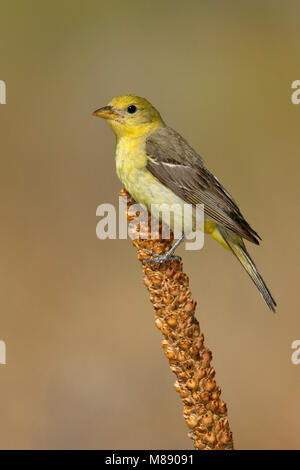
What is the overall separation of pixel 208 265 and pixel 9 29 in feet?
9.62

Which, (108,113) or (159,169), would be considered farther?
(159,169)

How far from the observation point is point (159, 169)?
12.7ft

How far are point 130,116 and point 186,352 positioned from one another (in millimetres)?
1534

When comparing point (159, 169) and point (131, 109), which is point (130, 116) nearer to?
point (131, 109)

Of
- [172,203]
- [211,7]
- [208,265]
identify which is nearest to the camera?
[172,203]

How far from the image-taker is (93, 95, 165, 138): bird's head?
373 centimetres

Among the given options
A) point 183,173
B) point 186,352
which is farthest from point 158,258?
point 183,173

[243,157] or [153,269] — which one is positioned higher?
[243,157]

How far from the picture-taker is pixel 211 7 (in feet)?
24.3

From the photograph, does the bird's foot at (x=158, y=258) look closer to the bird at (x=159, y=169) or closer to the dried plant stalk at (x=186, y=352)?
the dried plant stalk at (x=186, y=352)

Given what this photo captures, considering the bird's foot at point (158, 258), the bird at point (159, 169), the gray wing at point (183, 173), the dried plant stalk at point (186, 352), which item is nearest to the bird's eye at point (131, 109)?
the bird at point (159, 169)
